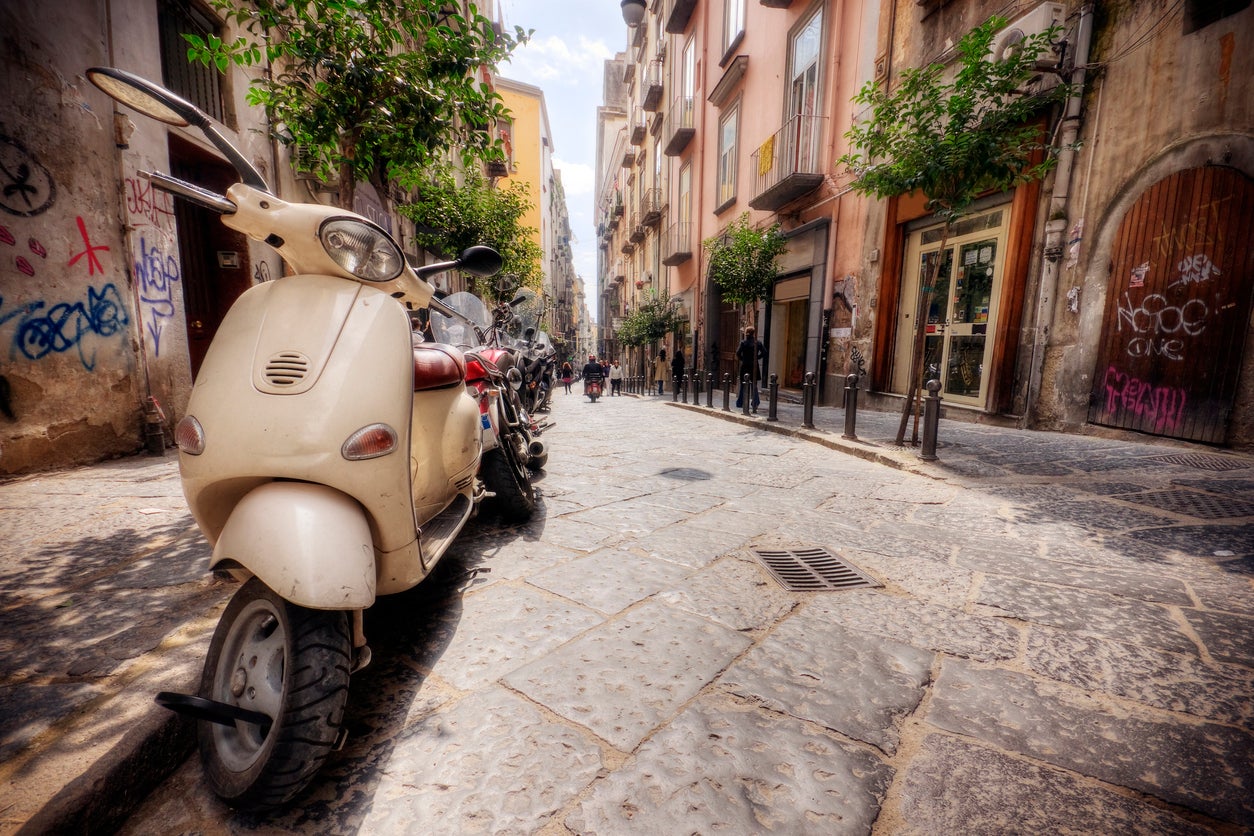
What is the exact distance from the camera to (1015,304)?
7.36 metres

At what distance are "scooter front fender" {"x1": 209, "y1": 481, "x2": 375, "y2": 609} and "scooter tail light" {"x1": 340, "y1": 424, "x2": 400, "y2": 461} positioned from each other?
0.12 metres

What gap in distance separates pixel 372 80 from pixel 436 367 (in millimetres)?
2667

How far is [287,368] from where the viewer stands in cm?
151

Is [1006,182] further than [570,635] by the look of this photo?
Yes

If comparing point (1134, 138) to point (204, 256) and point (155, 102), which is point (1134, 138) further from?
point (204, 256)

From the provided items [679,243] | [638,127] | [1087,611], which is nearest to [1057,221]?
[1087,611]

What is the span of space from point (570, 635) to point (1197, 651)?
7.65 feet

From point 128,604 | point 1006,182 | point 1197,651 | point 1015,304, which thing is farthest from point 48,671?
point 1015,304

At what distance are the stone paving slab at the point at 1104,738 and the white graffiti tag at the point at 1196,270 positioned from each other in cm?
590

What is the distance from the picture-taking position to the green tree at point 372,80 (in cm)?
350

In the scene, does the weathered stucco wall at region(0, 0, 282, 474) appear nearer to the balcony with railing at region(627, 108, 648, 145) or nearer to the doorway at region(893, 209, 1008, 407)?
the doorway at region(893, 209, 1008, 407)

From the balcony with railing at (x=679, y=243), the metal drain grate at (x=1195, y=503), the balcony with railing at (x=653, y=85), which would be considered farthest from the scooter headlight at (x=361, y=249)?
A: the balcony with railing at (x=653, y=85)

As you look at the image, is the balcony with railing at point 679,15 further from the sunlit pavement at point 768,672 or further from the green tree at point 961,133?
the sunlit pavement at point 768,672

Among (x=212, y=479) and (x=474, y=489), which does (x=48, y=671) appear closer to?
(x=212, y=479)
